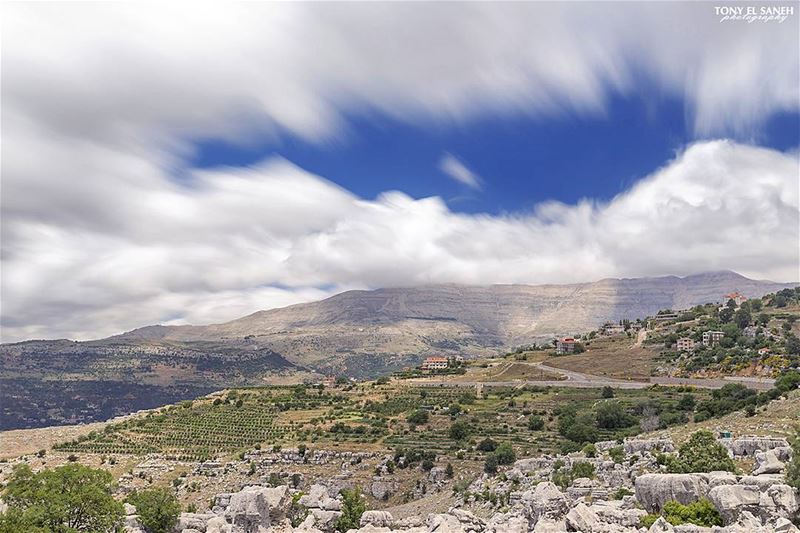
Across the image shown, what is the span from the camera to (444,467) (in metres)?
70.2

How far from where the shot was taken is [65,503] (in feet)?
99.8

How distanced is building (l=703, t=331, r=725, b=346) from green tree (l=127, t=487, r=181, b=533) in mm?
116872

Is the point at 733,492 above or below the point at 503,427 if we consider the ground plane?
above

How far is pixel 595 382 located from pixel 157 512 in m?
96.5

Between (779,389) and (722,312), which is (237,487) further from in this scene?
(722,312)

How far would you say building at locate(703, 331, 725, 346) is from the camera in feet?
400

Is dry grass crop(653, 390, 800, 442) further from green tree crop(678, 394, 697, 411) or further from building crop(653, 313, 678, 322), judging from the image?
building crop(653, 313, 678, 322)

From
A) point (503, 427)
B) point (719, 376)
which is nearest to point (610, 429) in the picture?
point (503, 427)

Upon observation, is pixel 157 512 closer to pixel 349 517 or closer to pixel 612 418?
pixel 349 517

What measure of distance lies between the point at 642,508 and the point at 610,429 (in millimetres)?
50145

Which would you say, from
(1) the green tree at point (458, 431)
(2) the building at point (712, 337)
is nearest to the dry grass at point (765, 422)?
(1) the green tree at point (458, 431)

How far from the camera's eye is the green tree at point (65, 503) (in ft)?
95.7

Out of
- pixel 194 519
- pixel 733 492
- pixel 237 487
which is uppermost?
pixel 733 492

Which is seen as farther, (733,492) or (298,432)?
(298,432)
